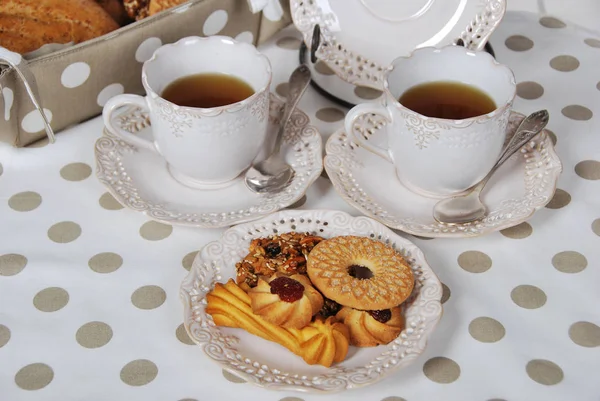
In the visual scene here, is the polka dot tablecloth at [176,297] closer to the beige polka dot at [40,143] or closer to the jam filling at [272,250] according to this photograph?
the beige polka dot at [40,143]

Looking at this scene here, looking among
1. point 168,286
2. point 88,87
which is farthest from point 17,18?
point 168,286

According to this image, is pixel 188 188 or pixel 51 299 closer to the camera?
pixel 51 299

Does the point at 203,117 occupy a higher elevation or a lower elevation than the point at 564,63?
higher

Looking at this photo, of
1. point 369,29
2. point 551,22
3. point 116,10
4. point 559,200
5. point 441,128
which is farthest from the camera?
point 551,22

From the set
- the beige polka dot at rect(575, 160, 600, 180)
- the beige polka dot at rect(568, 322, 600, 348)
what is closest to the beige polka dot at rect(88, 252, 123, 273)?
the beige polka dot at rect(568, 322, 600, 348)

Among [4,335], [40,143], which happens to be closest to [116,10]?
[40,143]

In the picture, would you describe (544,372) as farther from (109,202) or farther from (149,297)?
(109,202)

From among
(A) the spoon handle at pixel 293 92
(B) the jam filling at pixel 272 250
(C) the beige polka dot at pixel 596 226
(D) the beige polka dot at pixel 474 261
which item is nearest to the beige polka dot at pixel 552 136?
(C) the beige polka dot at pixel 596 226
